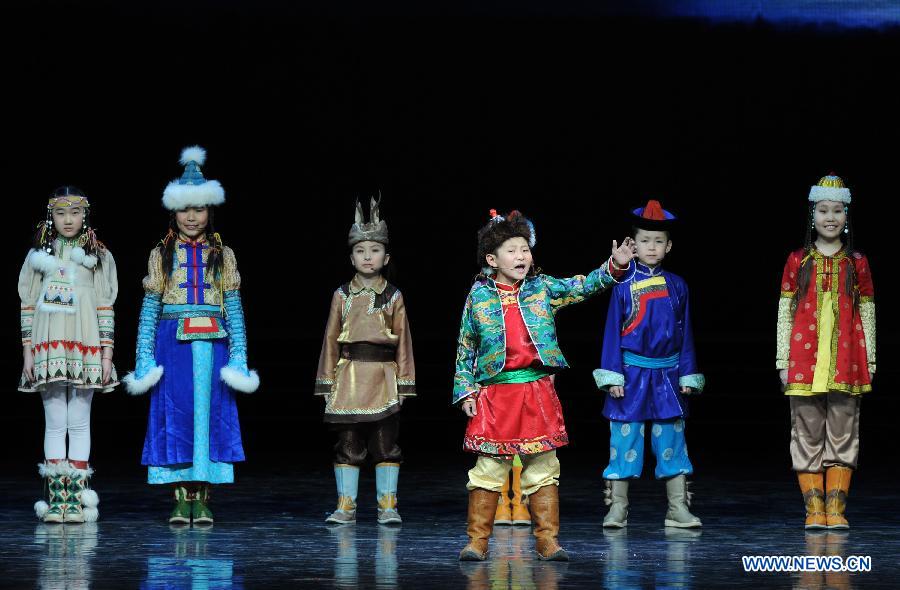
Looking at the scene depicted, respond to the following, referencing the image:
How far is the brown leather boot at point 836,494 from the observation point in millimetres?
6070

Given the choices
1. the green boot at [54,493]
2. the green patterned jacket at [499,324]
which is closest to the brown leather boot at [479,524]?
the green patterned jacket at [499,324]

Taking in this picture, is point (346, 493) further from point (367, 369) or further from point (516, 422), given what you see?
point (516, 422)

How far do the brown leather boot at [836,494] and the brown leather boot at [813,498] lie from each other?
0.02 m

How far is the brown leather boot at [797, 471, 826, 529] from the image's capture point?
606 centimetres

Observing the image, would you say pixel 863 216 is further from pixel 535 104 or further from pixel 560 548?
pixel 560 548

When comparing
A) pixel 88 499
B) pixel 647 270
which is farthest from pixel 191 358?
pixel 647 270

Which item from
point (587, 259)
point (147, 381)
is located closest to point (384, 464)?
point (147, 381)

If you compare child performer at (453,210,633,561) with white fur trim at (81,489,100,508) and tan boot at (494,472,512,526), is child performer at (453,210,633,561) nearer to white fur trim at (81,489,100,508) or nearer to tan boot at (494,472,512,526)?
tan boot at (494,472,512,526)

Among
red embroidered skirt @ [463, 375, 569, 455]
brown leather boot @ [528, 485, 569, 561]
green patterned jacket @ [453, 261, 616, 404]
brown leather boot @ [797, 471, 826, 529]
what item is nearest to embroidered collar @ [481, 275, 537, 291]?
green patterned jacket @ [453, 261, 616, 404]

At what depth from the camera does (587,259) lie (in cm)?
1118

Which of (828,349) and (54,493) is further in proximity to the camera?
(54,493)

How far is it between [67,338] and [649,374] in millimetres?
2348

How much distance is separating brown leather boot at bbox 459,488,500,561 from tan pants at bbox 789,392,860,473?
4.73ft

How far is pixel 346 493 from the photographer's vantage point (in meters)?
6.36
